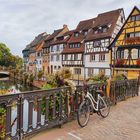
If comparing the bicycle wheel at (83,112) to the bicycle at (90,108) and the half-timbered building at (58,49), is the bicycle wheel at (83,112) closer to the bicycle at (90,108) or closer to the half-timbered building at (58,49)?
the bicycle at (90,108)

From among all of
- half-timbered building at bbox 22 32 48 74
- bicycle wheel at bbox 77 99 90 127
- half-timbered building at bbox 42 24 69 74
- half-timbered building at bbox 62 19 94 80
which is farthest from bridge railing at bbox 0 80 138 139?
half-timbered building at bbox 22 32 48 74

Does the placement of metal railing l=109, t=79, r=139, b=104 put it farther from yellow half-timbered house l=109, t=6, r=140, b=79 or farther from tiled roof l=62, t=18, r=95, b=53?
tiled roof l=62, t=18, r=95, b=53

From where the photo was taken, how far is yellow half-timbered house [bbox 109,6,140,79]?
90.4 ft

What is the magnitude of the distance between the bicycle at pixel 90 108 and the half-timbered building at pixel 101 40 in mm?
23769

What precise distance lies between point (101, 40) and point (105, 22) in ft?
11.2

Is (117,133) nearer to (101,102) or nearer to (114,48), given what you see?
(101,102)

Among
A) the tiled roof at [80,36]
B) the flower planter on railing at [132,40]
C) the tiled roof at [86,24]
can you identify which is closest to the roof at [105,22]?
the tiled roof at [86,24]

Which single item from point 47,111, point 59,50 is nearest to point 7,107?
point 47,111

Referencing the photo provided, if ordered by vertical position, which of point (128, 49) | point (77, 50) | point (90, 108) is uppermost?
point (77, 50)

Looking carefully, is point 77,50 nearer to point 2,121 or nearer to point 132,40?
point 132,40

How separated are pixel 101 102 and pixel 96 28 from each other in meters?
28.7

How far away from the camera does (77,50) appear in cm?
3759

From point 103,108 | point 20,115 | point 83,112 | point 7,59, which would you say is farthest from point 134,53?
point 7,59

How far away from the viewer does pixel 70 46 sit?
4025cm
